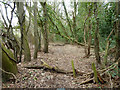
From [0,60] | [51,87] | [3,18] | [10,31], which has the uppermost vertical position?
[3,18]

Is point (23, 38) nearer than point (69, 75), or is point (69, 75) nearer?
point (69, 75)

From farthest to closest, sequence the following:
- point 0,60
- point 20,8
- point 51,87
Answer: point 20,8, point 51,87, point 0,60

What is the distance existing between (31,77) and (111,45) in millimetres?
3142

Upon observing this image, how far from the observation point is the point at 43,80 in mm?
3238

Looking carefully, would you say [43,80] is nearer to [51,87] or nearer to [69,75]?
[51,87]

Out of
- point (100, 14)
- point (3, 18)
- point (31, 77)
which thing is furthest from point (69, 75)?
point (3, 18)

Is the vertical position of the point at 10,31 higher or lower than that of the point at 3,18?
lower

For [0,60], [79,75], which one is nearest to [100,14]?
[79,75]

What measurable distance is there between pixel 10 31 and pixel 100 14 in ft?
13.3

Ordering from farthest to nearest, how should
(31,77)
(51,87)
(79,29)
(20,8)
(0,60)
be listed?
(79,29), (20,8), (31,77), (51,87), (0,60)

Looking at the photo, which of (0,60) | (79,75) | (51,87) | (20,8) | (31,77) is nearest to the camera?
(0,60)

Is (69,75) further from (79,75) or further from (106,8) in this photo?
(106,8)

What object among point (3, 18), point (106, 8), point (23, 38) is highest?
Result: point (106, 8)

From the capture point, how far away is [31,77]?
323 centimetres
